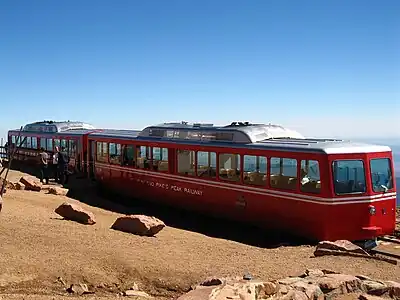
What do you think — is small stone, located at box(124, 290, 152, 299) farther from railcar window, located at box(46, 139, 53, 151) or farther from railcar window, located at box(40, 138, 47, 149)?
railcar window, located at box(40, 138, 47, 149)

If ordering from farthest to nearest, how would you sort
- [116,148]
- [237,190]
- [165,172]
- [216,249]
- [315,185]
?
[116,148]
[165,172]
[237,190]
[315,185]
[216,249]

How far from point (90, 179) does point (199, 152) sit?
10.1 m

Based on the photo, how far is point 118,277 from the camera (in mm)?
9719

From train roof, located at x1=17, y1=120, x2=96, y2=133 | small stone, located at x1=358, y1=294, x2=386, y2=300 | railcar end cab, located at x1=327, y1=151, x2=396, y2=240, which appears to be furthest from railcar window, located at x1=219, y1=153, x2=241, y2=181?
train roof, located at x1=17, y1=120, x2=96, y2=133

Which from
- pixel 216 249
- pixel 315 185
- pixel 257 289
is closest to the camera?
pixel 257 289

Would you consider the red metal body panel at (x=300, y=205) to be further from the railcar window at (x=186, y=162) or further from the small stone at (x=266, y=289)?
the small stone at (x=266, y=289)

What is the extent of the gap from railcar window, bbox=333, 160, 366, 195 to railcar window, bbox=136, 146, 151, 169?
9014 millimetres

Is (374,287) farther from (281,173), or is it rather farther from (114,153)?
(114,153)

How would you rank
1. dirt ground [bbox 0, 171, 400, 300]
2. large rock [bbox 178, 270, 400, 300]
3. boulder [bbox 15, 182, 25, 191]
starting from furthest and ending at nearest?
1. boulder [bbox 15, 182, 25, 191]
2. dirt ground [bbox 0, 171, 400, 300]
3. large rock [bbox 178, 270, 400, 300]

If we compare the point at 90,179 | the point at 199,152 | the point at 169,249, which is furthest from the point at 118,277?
the point at 90,179

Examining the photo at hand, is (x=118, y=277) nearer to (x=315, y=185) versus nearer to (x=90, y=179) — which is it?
(x=315, y=185)

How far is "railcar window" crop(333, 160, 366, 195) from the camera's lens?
44.0 feet

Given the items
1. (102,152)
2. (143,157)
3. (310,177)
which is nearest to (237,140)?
(310,177)

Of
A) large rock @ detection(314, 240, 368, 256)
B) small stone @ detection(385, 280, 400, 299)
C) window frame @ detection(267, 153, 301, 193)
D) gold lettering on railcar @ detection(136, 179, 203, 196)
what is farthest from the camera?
gold lettering on railcar @ detection(136, 179, 203, 196)
